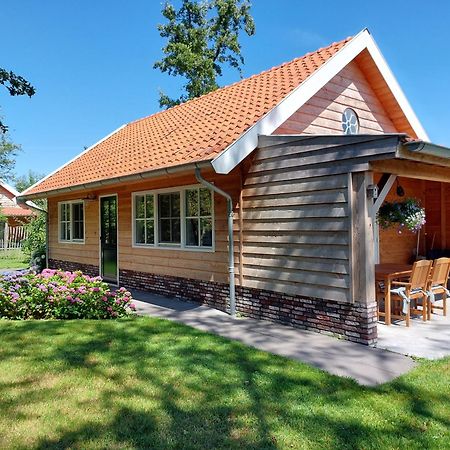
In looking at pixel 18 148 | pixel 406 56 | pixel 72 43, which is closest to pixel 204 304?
pixel 406 56

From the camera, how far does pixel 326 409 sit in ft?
11.7

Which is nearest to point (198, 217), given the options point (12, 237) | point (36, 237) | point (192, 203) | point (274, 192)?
point (192, 203)

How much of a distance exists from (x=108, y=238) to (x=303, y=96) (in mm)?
6420

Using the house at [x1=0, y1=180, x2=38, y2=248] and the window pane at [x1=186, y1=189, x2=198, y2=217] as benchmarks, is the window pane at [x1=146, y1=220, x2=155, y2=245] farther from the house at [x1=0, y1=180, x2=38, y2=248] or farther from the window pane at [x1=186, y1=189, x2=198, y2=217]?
the house at [x1=0, y1=180, x2=38, y2=248]

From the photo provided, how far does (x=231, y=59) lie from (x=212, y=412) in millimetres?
25079

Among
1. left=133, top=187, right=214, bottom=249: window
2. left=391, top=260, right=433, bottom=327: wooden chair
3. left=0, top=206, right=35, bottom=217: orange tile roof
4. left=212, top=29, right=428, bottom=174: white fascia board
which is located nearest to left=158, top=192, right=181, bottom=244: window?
left=133, top=187, right=214, bottom=249: window

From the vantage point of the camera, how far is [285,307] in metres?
6.57

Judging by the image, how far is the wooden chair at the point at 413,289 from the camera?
639cm

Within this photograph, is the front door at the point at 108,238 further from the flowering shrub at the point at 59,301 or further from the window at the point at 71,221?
the flowering shrub at the point at 59,301

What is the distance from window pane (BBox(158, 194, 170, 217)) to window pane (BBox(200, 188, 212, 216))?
1.17 m

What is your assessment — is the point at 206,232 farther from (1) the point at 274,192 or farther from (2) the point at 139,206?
(2) the point at 139,206

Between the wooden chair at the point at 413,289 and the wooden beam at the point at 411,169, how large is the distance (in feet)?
4.39

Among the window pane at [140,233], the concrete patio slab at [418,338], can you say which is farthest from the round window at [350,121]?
the window pane at [140,233]

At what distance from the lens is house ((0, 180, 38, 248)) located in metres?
25.6
